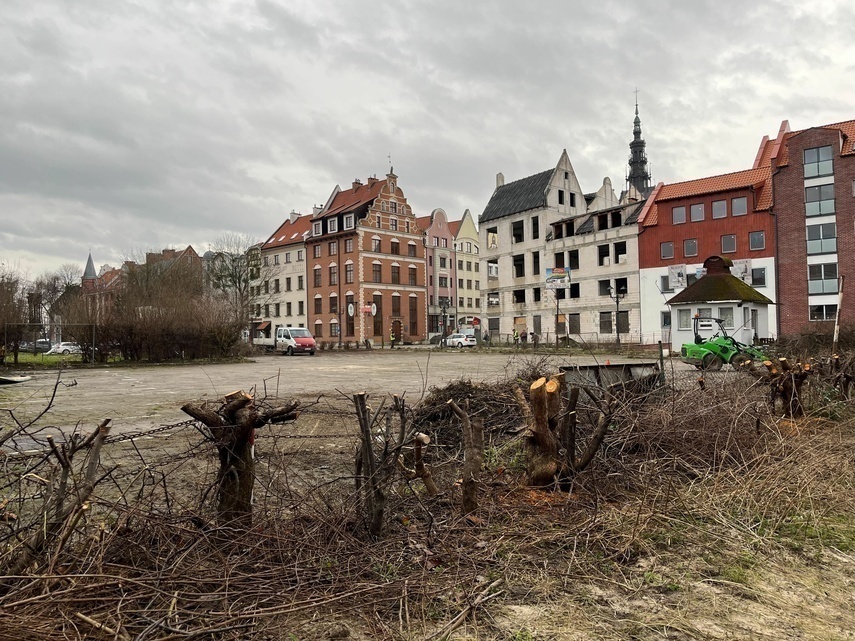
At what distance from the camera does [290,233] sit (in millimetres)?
73438

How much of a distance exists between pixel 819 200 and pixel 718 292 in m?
18.6

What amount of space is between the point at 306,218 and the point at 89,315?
1827 inches

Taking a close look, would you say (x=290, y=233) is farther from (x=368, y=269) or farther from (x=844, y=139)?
(x=844, y=139)

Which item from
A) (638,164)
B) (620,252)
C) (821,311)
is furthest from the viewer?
(638,164)

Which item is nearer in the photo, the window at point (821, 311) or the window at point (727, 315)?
the window at point (727, 315)

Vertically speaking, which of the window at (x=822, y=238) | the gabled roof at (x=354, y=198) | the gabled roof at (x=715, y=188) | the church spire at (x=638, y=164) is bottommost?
the window at (x=822, y=238)

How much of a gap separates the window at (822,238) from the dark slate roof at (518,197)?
2176 cm

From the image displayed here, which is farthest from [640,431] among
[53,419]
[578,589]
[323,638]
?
[53,419]

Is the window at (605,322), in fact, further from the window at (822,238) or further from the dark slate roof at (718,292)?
the dark slate roof at (718,292)

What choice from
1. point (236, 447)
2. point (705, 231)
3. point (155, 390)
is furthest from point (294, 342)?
point (236, 447)

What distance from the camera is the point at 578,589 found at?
3.63 metres

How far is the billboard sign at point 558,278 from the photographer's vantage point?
52.3 m

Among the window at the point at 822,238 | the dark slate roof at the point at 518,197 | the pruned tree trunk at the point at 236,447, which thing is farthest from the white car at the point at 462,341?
the pruned tree trunk at the point at 236,447

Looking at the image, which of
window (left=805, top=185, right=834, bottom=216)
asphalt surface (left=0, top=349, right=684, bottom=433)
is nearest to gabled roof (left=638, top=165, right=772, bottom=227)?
window (left=805, top=185, right=834, bottom=216)
